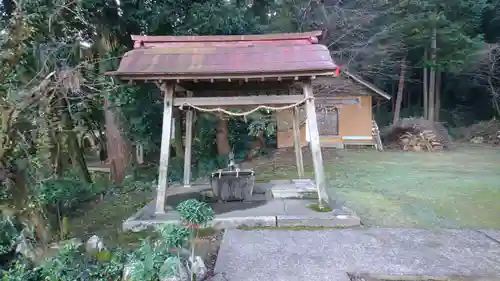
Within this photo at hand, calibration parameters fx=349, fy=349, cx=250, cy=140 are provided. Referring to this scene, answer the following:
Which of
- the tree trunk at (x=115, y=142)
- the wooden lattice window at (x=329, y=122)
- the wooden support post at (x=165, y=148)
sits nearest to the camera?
the wooden support post at (x=165, y=148)

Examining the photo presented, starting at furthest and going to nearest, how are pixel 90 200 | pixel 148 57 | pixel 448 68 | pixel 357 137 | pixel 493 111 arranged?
pixel 493 111, pixel 448 68, pixel 357 137, pixel 90 200, pixel 148 57

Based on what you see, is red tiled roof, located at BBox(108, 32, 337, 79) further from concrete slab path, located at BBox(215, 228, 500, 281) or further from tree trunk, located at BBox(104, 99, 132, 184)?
tree trunk, located at BBox(104, 99, 132, 184)

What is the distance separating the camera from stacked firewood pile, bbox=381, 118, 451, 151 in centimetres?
1555

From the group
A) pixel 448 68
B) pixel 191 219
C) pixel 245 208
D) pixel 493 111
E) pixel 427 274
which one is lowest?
pixel 427 274

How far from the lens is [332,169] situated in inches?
420

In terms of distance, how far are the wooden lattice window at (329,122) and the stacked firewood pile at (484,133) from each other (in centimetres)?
799

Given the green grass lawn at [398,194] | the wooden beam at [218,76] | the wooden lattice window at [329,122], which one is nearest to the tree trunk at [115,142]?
the green grass lawn at [398,194]

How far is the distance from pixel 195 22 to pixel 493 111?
20506mm

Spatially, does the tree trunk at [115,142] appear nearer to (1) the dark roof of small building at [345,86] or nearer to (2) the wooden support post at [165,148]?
(2) the wooden support post at [165,148]

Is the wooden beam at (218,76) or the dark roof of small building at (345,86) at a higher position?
the dark roof of small building at (345,86)

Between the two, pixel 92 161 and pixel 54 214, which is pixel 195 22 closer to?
pixel 54 214

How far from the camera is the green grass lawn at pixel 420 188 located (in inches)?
207

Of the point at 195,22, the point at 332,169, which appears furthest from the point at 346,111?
the point at 195,22

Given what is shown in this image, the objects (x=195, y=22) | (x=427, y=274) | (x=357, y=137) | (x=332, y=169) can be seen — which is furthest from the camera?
(x=357, y=137)
